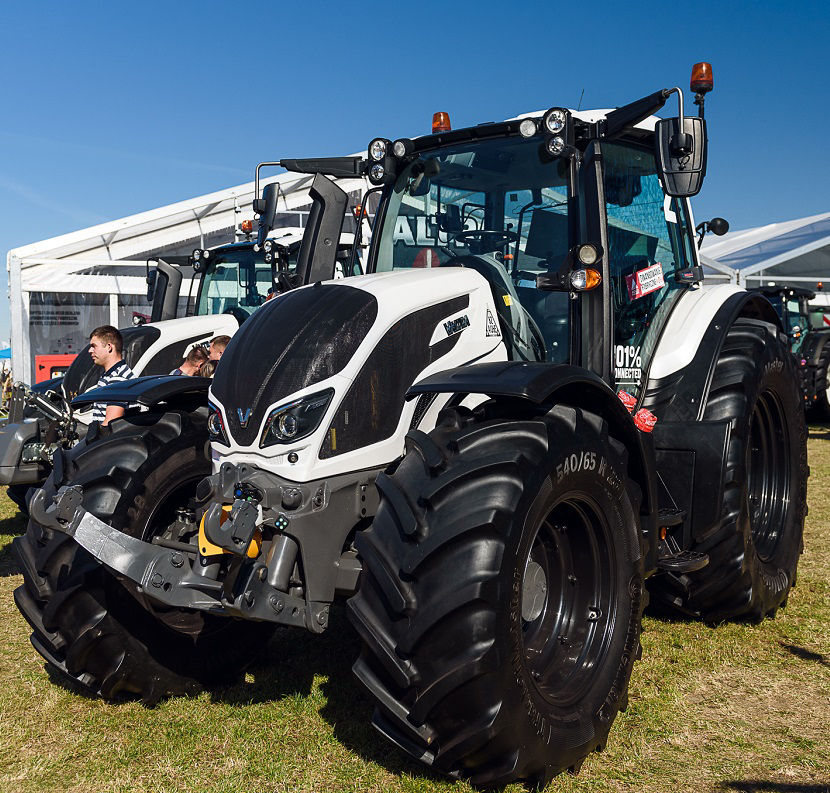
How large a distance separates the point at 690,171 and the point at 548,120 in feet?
2.16

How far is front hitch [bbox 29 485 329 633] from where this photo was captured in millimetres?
2725

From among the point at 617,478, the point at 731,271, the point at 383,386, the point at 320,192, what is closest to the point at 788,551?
the point at 617,478

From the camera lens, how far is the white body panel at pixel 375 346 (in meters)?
2.93

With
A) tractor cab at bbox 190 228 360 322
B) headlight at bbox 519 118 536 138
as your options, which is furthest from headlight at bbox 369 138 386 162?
tractor cab at bbox 190 228 360 322

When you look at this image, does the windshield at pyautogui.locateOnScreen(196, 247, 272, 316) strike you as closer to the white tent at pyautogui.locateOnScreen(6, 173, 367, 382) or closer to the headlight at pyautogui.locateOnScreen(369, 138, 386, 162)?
the white tent at pyautogui.locateOnScreen(6, 173, 367, 382)

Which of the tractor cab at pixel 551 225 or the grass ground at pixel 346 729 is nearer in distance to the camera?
the grass ground at pixel 346 729

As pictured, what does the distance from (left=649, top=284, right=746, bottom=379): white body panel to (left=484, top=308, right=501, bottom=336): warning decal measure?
1040 millimetres

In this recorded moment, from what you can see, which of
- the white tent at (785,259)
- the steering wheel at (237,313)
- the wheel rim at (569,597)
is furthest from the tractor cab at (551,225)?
the white tent at (785,259)

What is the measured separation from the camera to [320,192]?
→ 4.30m

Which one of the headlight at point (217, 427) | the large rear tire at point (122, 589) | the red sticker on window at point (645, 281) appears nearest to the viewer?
the headlight at point (217, 427)

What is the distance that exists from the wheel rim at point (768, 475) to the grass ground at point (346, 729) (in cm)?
58

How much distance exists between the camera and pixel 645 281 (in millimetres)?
4246

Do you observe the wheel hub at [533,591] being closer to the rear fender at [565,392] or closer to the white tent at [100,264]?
the rear fender at [565,392]

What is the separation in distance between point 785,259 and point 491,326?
55.1ft
